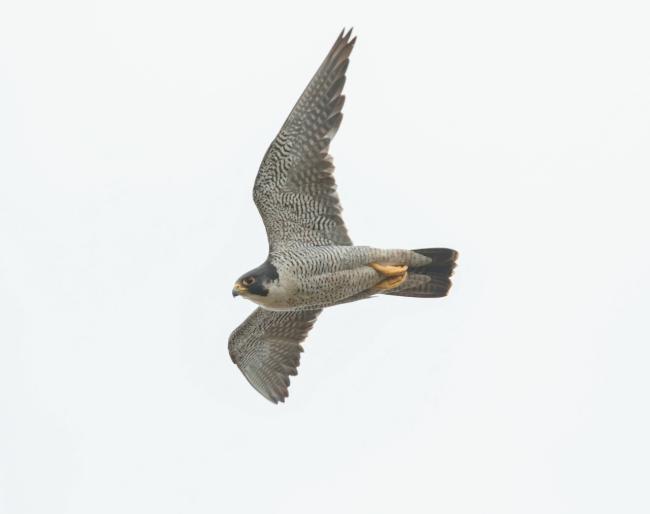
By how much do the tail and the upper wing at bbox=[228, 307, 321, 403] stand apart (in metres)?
1.70

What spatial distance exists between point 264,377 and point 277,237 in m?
2.79

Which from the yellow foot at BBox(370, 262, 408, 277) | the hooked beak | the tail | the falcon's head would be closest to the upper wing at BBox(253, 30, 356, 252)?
the yellow foot at BBox(370, 262, 408, 277)

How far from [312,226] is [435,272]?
1.90 metres

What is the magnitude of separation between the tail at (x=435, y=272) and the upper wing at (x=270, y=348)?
170cm

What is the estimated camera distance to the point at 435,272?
675 inches

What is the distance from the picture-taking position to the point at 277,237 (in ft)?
53.7

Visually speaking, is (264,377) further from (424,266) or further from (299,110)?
(299,110)

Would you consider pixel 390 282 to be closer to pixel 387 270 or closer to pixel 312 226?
pixel 387 270

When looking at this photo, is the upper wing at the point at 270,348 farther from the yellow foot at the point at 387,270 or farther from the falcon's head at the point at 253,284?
the falcon's head at the point at 253,284

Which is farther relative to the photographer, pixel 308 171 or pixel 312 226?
pixel 312 226

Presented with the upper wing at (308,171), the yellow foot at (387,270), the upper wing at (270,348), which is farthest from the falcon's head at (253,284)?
the upper wing at (270,348)

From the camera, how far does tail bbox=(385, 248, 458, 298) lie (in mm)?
17078

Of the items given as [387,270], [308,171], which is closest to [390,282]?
[387,270]

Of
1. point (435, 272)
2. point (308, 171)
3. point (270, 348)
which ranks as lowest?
point (270, 348)
